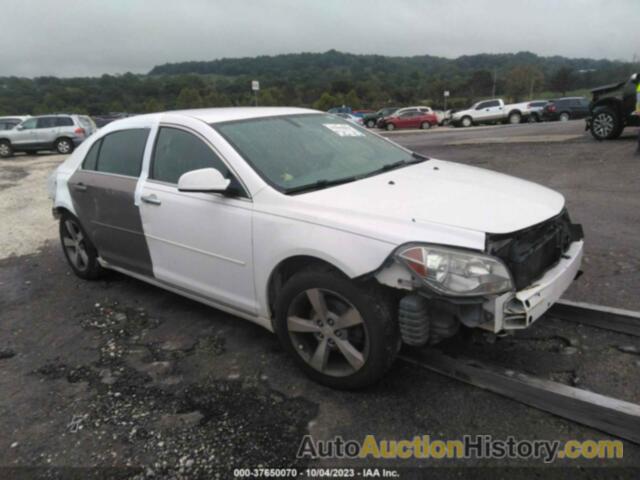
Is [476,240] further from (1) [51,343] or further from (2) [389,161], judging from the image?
(1) [51,343]

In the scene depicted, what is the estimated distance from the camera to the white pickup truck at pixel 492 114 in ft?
107

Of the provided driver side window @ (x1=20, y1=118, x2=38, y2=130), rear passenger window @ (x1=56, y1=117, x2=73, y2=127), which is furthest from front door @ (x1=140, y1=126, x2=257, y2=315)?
driver side window @ (x1=20, y1=118, x2=38, y2=130)

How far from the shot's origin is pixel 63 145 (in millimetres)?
21469

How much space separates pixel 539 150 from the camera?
11.9m

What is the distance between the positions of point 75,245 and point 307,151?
112 inches

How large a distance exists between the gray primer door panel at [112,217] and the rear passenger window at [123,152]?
0.23ft

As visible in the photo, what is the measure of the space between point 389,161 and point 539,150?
9532 millimetres

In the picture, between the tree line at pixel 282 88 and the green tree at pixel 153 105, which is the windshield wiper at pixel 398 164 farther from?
the green tree at pixel 153 105

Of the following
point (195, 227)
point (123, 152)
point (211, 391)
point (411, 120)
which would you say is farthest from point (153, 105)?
point (211, 391)

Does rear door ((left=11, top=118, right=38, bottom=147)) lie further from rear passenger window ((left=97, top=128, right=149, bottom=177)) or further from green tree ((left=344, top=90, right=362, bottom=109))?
green tree ((left=344, top=90, right=362, bottom=109))

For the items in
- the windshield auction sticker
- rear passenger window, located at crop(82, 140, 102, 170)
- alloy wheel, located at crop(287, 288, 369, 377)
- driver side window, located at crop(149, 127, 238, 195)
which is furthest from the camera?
rear passenger window, located at crop(82, 140, 102, 170)

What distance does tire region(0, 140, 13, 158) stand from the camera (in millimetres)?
21141

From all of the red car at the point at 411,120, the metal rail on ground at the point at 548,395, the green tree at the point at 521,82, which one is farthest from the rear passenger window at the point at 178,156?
the green tree at the point at 521,82

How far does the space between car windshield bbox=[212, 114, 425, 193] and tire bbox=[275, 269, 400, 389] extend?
659mm
